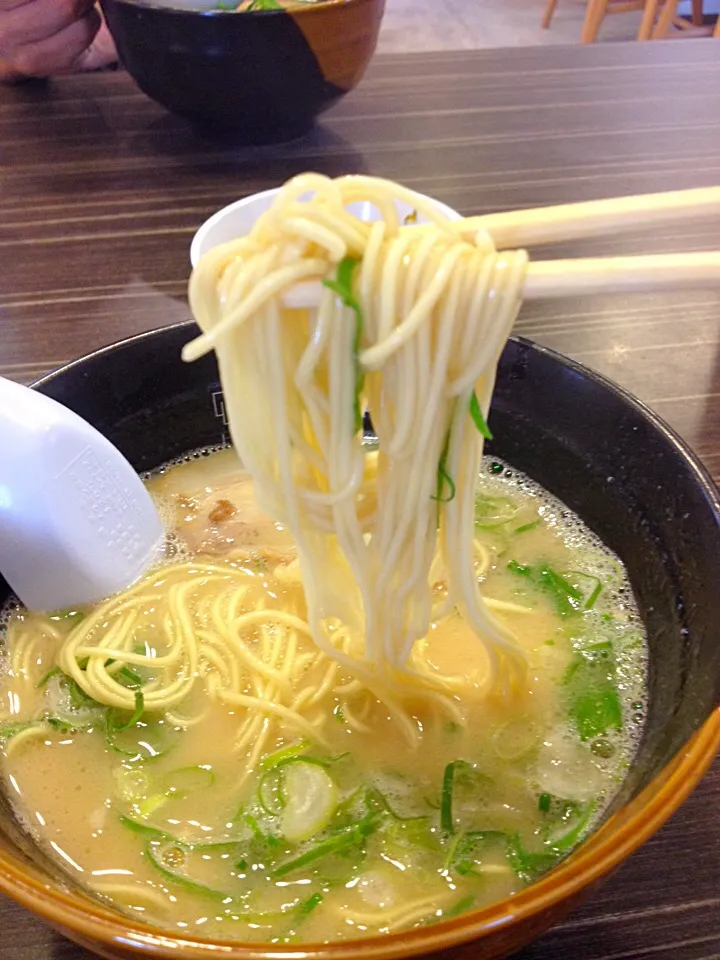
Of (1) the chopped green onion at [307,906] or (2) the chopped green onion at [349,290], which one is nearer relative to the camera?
(2) the chopped green onion at [349,290]

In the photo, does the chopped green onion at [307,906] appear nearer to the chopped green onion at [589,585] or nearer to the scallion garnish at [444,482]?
the scallion garnish at [444,482]

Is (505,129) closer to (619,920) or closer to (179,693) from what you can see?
(179,693)

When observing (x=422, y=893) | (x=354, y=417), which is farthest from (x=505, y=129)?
(x=422, y=893)

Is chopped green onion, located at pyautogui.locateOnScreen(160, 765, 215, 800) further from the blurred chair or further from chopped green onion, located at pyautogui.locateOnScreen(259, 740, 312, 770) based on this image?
the blurred chair

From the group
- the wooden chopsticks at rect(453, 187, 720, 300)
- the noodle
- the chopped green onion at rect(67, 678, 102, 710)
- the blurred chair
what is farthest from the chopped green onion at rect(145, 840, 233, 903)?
the blurred chair

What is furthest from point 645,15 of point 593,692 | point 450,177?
point 593,692

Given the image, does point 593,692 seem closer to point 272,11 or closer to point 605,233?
point 605,233

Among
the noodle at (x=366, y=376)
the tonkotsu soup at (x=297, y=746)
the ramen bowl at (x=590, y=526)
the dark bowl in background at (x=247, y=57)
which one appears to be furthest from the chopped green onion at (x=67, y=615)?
the dark bowl in background at (x=247, y=57)
